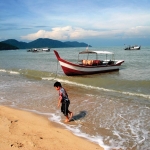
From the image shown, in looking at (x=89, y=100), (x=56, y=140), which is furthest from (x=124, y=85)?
(x=56, y=140)

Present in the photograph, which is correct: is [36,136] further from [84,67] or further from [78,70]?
[84,67]

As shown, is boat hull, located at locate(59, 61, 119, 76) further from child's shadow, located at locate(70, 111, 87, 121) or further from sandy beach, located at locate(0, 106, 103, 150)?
sandy beach, located at locate(0, 106, 103, 150)

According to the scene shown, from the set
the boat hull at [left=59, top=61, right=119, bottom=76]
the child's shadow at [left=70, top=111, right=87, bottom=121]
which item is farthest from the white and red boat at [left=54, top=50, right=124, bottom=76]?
the child's shadow at [left=70, top=111, right=87, bottom=121]

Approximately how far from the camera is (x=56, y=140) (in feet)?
18.4

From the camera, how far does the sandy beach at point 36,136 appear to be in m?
5.14

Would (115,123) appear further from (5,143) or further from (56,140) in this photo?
(5,143)

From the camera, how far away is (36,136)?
5.73 metres

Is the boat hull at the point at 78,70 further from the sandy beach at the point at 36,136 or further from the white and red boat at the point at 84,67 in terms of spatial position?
the sandy beach at the point at 36,136

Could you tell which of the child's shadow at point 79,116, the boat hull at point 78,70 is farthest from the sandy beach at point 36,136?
the boat hull at point 78,70

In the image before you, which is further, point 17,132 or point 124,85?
point 124,85

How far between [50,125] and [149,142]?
3070mm

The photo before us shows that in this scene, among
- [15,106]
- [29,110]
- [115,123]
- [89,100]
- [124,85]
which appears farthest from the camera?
[124,85]

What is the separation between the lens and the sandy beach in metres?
5.14

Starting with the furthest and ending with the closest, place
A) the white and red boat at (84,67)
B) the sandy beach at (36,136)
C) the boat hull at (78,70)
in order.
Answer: the boat hull at (78,70) → the white and red boat at (84,67) → the sandy beach at (36,136)
